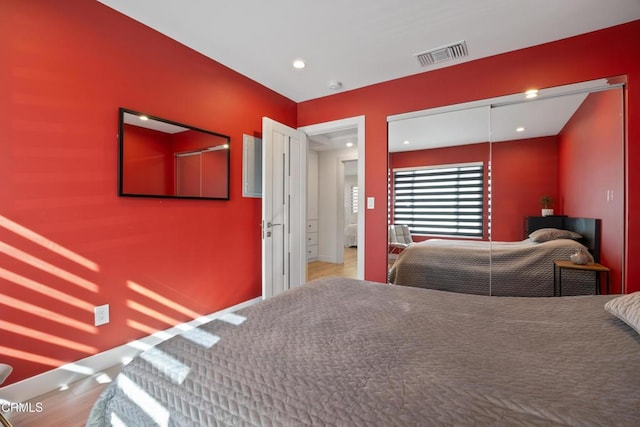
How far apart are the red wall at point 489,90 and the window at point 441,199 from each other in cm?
22

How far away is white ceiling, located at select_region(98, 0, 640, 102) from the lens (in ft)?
6.46

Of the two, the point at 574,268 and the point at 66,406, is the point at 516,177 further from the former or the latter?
the point at 66,406

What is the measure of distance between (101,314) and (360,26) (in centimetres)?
282

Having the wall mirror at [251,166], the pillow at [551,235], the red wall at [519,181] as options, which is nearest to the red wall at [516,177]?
the red wall at [519,181]

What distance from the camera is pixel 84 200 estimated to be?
188 cm

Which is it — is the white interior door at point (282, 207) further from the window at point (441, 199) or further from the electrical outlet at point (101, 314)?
the electrical outlet at point (101, 314)

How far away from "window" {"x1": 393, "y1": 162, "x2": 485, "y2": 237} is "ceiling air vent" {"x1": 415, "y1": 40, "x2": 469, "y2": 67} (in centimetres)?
100

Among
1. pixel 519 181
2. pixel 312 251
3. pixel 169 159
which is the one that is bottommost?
pixel 312 251

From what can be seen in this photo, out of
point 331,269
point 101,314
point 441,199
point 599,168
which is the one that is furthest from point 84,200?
point 331,269

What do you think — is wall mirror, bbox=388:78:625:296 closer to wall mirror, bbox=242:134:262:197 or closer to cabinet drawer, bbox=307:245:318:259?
wall mirror, bbox=242:134:262:197

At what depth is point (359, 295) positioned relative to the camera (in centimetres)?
144

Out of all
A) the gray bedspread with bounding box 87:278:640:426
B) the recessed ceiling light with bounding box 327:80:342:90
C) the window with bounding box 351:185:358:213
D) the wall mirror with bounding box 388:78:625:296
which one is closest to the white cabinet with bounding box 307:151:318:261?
the window with bounding box 351:185:358:213

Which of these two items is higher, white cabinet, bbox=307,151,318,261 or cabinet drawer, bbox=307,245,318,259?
white cabinet, bbox=307,151,318,261

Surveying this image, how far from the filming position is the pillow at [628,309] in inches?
36.2
